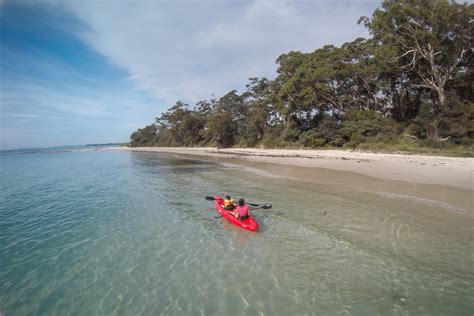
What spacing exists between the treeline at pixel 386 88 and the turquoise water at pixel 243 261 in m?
16.8

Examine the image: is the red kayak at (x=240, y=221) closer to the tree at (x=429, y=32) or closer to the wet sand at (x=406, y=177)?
the wet sand at (x=406, y=177)

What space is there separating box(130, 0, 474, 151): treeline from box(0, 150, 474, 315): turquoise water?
16808 millimetres

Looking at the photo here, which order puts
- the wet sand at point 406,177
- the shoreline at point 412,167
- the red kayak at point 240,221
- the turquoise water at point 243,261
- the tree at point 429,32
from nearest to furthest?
1. the turquoise water at point 243,261
2. the red kayak at point 240,221
3. the wet sand at point 406,177
4. the shoreline at point 412,167
5. the tree at point 429,32

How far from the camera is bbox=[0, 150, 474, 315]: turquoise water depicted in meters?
4.68

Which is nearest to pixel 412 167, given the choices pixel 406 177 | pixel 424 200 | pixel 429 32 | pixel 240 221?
pixel 406 177

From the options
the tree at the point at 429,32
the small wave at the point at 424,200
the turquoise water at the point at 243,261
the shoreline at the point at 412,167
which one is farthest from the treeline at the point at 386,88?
the turquoise water at the point at 243,261

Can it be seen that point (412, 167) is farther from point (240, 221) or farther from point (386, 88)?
point (386, 88)

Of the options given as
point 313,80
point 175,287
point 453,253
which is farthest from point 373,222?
point 313,80

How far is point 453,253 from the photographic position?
586cm

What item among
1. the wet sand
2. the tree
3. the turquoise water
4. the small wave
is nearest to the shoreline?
the wet sand

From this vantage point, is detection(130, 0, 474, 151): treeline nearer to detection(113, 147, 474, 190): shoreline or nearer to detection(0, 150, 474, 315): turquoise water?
detection(113, 147, 474, 190): shoreline

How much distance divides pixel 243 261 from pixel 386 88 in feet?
112

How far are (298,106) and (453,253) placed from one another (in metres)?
31.2

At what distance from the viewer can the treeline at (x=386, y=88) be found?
21659 mm
